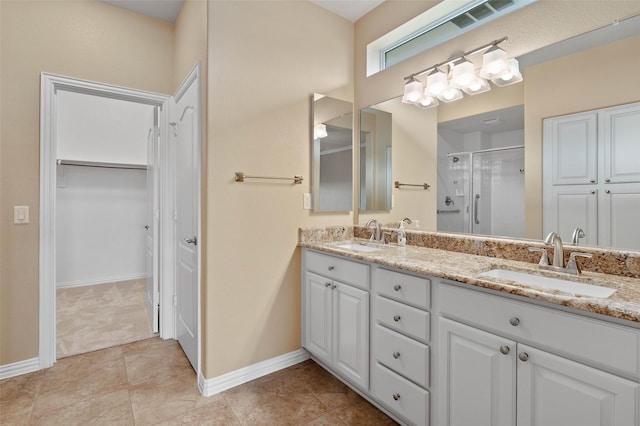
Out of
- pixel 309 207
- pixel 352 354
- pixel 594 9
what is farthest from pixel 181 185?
pixel 594 9

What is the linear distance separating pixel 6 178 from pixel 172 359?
1.72 metres

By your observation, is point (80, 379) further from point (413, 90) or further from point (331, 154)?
point (413, 90)

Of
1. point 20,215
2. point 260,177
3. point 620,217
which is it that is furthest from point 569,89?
point 20,215

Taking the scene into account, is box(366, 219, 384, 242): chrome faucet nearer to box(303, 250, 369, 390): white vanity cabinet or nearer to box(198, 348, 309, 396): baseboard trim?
box(303, 250, 369, 390): white vanity cabinet

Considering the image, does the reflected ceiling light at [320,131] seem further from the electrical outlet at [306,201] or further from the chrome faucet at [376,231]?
the chrome faucet at [376,231]

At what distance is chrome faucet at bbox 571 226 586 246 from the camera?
1.46 meters

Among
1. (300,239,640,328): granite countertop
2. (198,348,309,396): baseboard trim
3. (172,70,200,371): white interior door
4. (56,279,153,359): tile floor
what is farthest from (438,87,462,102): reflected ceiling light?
(56,279,153,359): tile floor

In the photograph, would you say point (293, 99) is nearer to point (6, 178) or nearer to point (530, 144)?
point (530, 144)

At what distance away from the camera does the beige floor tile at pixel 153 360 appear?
217cm

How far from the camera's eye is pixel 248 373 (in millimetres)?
2113

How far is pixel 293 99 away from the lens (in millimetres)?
2326

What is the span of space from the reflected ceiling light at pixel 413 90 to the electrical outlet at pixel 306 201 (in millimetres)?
998

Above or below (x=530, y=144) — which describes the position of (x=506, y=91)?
above

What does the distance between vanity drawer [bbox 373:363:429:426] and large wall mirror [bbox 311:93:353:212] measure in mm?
1246
